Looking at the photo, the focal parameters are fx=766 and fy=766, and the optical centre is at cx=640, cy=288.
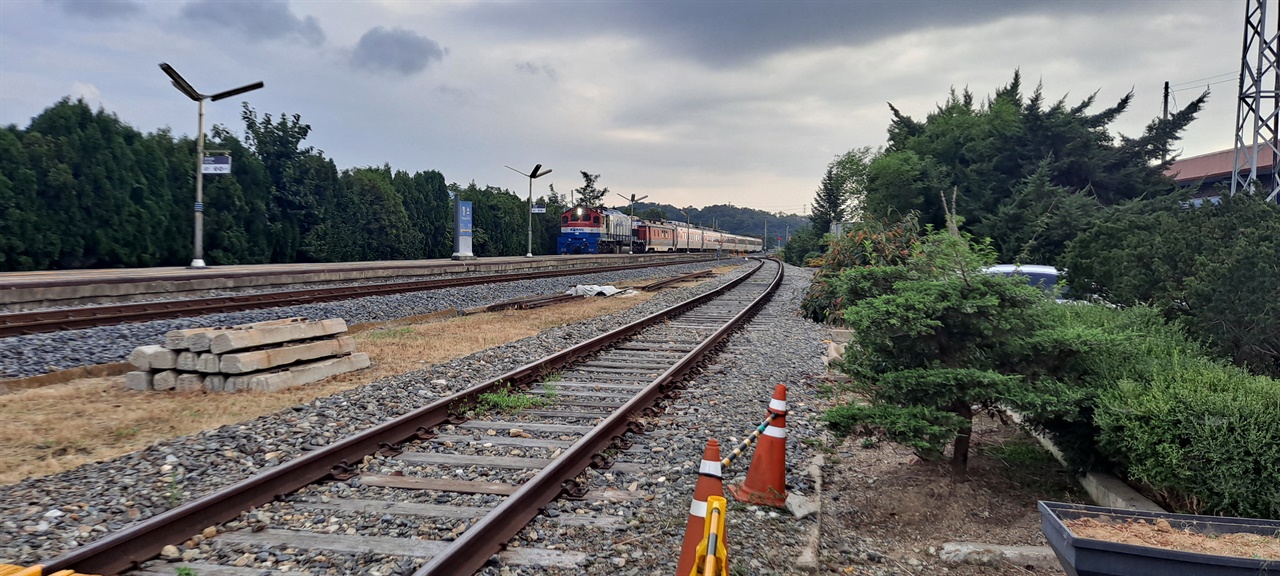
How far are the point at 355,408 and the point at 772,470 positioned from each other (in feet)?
13.7

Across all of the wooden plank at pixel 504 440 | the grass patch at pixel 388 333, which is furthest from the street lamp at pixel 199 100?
the wooden plank at pixel 504 440

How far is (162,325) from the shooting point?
465 inches

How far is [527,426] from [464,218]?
31.9m

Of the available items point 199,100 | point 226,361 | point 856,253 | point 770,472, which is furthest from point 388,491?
point 199,100

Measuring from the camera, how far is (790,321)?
1603 cm

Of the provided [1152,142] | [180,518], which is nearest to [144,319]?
[180,518]

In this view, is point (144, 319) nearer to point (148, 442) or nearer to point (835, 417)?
point (148, 442)

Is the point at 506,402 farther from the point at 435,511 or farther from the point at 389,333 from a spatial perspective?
the point at 389,333

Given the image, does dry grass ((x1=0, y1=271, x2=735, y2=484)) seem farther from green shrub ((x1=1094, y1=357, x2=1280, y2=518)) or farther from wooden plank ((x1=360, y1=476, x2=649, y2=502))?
green shrub ((x1=1094, y1=357, x2=1280, y2=518))

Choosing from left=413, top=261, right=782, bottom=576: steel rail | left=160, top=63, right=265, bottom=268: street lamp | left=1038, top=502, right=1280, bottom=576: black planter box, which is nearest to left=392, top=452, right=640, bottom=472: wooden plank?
left=413, top=261, right=782, bottom=576: steel rail

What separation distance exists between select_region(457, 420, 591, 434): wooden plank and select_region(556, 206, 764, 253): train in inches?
1735

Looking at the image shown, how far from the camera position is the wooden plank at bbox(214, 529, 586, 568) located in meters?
3.98

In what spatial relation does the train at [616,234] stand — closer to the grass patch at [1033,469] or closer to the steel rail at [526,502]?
the steel rail at [526,502]

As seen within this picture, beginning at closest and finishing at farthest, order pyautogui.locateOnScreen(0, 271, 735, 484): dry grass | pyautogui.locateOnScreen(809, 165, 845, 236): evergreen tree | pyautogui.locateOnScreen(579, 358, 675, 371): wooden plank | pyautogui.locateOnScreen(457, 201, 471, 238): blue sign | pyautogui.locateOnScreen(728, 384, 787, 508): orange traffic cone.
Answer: pyautogui.locateOnScreen(728, 384, 787, 508): orange traffic cone < pyautogui.locateOnScreen(0, 271, 735, 484): dry grass < pyautogui.locateOnScreen(579, 358, 675, 371): wooden plank < pyautogui.locateOnScreen(457, 201, 471, 238): blue sign < pyautogui.locateOnScreen(809, 165, 845, 236): evergreen tree
